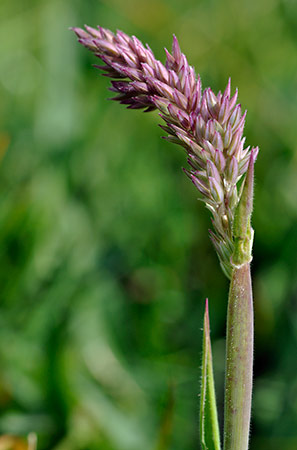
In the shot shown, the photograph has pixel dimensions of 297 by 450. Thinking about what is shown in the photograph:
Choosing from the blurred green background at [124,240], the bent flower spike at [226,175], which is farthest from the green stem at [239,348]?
the blurred green background at [124,240]

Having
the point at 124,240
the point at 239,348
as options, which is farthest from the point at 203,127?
the point at 124,240

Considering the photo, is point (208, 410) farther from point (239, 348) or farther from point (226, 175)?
point (226, 175)

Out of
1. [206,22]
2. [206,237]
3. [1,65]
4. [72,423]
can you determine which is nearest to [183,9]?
[206,22]

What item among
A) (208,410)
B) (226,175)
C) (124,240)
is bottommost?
(208,410)

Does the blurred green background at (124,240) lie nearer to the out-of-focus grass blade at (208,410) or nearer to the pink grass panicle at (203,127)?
the out-of-focus grass blade at (208,410)

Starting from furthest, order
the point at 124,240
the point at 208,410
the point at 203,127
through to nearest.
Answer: the point at 124,240 → the point at 208,410 → the point at 203,127

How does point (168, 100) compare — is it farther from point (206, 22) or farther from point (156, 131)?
point (206, 22)
